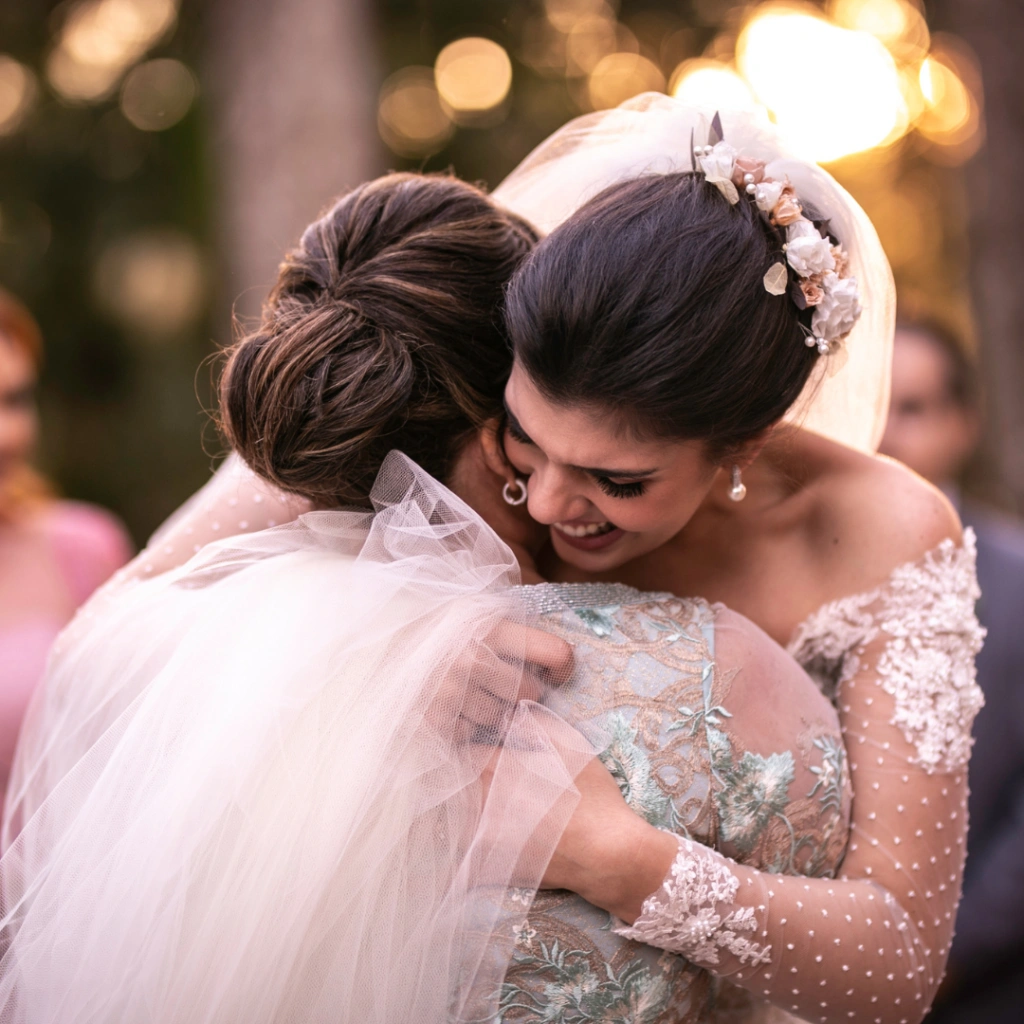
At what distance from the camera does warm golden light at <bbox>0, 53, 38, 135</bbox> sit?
8.73 m

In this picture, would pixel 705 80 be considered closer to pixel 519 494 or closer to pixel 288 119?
pixel 288 119

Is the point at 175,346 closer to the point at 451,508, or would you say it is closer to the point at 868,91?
the point at 868,91

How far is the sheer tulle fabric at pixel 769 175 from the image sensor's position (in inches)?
79.6

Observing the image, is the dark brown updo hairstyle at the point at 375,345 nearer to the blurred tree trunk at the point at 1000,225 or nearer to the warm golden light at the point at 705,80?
the blurred tree trunk at the point at 1000,225

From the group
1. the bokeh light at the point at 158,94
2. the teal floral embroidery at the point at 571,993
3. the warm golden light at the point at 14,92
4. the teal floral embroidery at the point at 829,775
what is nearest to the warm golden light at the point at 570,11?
the bokeh light at the point at 158,94

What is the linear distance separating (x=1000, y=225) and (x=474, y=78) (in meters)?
5.81

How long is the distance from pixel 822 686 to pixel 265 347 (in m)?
1.36

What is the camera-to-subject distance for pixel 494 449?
6.58 feet

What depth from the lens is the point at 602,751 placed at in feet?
5.09

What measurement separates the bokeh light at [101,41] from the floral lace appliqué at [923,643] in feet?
28.8

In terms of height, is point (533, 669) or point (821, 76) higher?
point (821, 76)

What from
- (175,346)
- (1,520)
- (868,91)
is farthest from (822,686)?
(175,346)

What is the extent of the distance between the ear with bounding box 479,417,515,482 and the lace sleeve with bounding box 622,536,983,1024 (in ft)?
2.45

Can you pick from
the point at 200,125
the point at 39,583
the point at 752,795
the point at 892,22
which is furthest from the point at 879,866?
the point at 200,125
